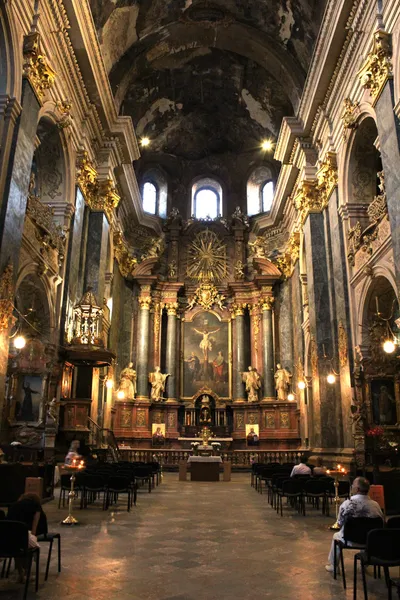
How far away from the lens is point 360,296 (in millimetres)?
15094

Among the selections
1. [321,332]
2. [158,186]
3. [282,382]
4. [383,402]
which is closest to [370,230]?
[321,332]

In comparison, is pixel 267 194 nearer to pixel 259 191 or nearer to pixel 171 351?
pixel 259 191

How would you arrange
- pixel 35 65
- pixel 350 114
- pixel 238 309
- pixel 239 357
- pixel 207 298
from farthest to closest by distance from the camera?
pixel 207 298, pixel 238 309, pixel 239 357, pixel 350 114, pixel 35 65

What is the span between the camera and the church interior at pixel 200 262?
11391 mm

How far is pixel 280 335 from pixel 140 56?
580 inches

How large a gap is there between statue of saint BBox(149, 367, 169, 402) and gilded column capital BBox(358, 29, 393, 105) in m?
17.0

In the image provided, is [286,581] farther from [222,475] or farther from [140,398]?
[140,398]

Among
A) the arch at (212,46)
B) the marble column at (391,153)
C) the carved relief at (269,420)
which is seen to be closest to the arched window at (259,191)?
the arch at (212,46)

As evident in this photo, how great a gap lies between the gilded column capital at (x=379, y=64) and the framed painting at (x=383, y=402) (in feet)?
24.3

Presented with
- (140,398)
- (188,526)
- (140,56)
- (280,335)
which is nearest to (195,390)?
(140,398)

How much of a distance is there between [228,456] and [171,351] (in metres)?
7.33

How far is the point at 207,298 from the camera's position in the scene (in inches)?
1116

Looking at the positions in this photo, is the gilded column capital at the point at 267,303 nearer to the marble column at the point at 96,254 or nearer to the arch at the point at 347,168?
the marble column at the point at 96,254

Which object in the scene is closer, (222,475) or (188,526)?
(188,526)
